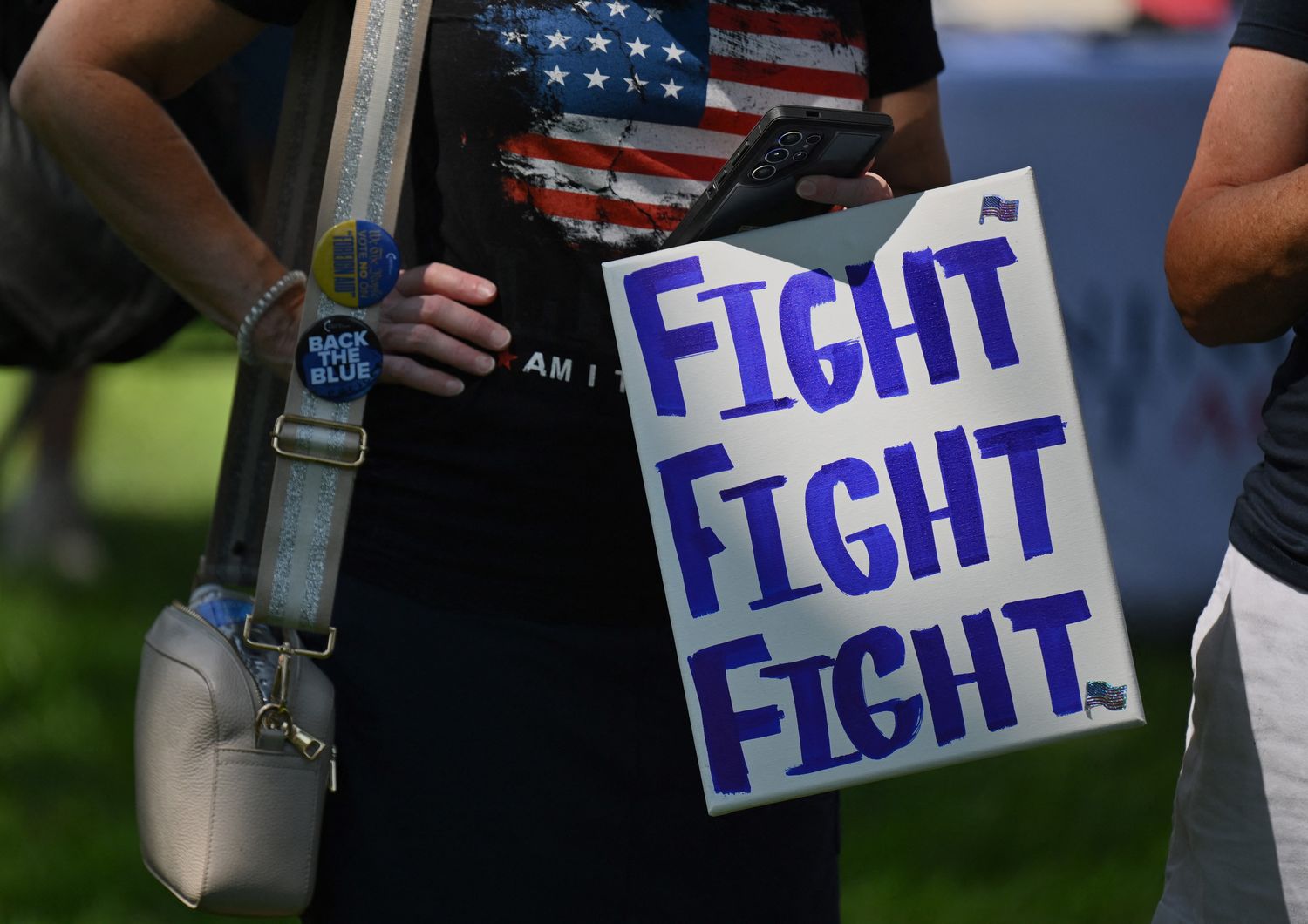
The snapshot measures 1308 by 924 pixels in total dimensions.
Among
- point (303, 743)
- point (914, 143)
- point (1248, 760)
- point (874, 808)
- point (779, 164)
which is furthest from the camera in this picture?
point (874, 808)

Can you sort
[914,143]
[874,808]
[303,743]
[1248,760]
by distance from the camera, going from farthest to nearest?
1. [874,808]
2. [914,143]
3. [1248,760]
4. [303,743]

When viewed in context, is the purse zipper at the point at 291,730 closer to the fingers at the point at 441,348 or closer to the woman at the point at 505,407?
the woman at the point at 505,407

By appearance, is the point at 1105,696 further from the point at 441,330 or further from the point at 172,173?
the point at 172,173

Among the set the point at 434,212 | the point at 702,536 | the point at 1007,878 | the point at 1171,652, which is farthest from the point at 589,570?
the point at 1171,652

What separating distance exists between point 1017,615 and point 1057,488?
4.2 inches

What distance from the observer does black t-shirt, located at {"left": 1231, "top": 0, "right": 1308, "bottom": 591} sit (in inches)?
55.0

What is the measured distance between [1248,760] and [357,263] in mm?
926

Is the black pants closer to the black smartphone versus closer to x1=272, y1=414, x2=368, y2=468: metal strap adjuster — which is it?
x1=272, y1=414, x2=368, y2=468: metal strap adjuster

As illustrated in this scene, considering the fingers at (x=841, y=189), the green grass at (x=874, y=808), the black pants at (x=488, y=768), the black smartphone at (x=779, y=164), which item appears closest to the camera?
the black smartphone at (x=779, y=164)

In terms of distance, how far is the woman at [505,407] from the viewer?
1.36m

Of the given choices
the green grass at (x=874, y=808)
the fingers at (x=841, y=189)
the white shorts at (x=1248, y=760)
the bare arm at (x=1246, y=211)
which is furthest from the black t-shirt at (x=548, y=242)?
the green grass at (x=874, y=808)

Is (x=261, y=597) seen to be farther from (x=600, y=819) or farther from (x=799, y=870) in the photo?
(x=799, y=870)

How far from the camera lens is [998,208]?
49.4 inches

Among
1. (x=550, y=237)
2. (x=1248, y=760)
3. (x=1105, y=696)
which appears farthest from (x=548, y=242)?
(x=1248, y=760)
